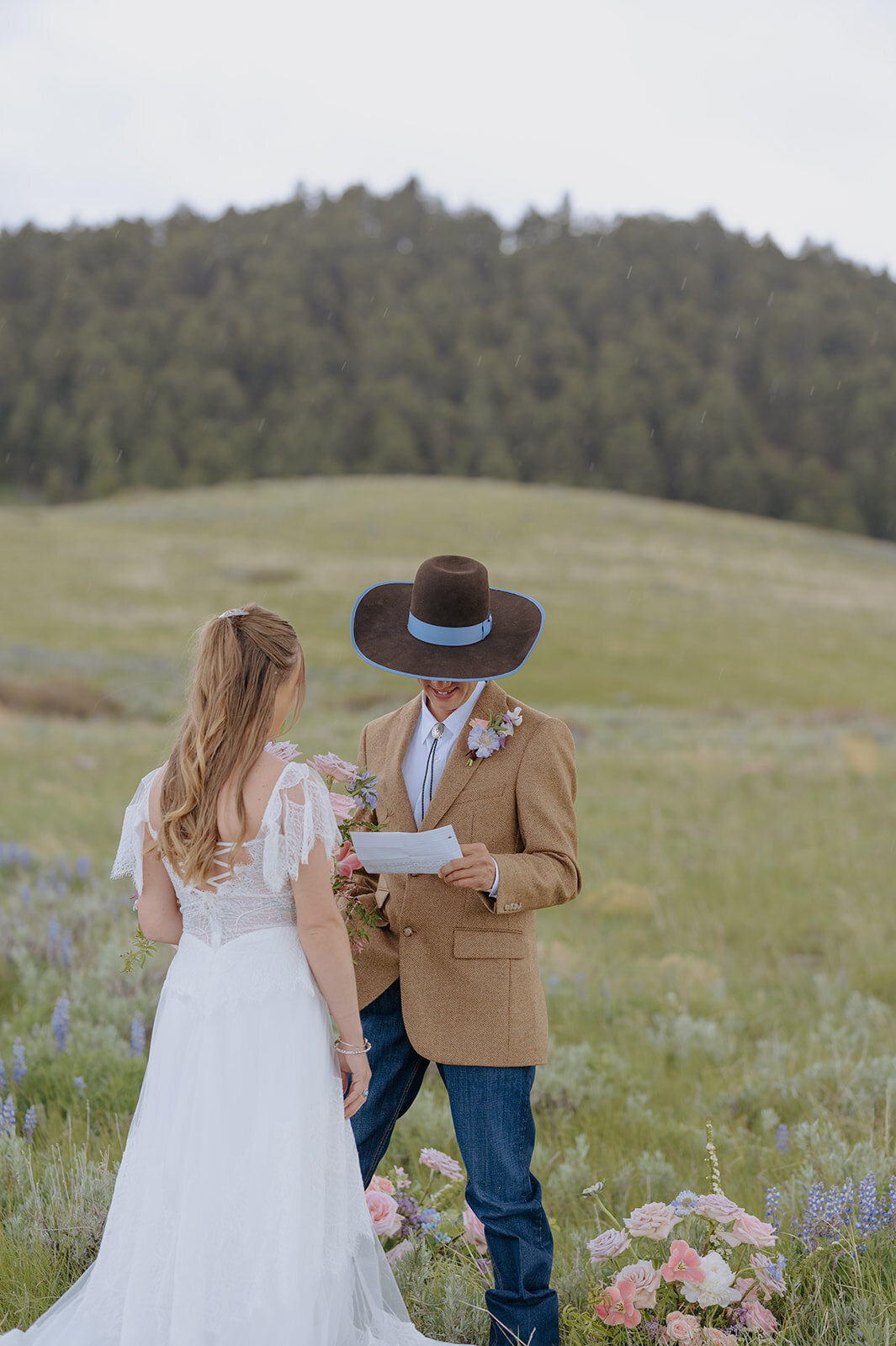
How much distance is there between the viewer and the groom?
2820 mm

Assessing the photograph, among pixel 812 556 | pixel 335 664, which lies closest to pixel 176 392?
pixel 812 556

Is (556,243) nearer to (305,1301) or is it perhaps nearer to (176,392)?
(176,392)

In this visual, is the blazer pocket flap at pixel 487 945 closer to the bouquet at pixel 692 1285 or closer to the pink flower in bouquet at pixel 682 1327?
the bouquet at pixel 692 1285

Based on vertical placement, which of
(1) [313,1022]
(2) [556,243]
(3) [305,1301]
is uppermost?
(2) [556,243]

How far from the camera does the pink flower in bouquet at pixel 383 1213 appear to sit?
10.6ft

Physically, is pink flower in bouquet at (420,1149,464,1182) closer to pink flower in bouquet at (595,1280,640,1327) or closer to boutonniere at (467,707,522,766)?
pink flower in bouquet at (595,1280,640,1327)

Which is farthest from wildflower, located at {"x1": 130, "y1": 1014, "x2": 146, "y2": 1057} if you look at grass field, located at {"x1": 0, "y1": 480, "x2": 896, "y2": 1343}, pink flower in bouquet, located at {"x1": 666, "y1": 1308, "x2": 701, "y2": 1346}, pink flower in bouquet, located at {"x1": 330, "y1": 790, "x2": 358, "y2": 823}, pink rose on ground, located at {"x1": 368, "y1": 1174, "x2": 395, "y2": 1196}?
pink flower in bouquet, located at {"x1": 666, "y1": 1308, "x2": 701, "y2": 1346}

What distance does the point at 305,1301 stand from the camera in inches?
99.2

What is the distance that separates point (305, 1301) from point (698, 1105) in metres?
2.76

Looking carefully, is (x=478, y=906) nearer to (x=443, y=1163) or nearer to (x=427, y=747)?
(x=427, y=747)

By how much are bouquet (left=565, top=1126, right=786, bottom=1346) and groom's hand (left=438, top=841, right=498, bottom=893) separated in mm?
906

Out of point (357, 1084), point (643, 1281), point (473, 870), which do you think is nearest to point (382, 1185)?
point (357, 1084)

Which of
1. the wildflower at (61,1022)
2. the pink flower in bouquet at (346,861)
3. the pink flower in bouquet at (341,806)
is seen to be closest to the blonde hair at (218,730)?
the pink flower in bouquet at (341,806)

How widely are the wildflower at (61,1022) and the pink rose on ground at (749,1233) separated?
2898 mm
